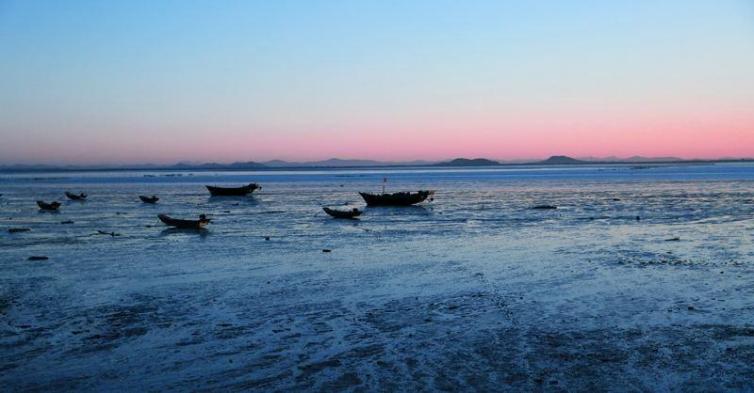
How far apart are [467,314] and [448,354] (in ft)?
6.75

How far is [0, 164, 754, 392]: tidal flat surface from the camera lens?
7266mm

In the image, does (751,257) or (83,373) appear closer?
(83,373)

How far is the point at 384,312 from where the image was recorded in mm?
10148

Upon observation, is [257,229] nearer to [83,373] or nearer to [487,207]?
[487,207]

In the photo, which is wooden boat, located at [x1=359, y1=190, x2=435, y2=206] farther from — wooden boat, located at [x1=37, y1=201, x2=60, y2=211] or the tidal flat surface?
wooden boat, located at [x1=37, y1=201, x2=60, y2=211]

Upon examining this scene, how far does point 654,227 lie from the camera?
21719mm

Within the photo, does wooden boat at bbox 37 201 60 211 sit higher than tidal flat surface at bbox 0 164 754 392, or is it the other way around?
tidal flat surface at bbox 0 164 754 392

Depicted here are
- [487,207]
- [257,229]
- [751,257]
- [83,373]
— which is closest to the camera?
[83,373]

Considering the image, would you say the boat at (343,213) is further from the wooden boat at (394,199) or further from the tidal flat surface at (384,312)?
the wooden boat at (394,199)

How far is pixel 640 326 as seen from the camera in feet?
30.1

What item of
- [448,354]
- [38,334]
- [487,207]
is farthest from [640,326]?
[487,207]

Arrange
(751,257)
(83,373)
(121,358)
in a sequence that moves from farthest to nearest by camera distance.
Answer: (751,257) → (121,358) → (83,373)

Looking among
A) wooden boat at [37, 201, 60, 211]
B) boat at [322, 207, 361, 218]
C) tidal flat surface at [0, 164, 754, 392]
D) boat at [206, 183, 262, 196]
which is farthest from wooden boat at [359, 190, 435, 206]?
wooden boat at [37, 201, 60, 211]

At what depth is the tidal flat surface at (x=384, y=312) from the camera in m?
7.27
